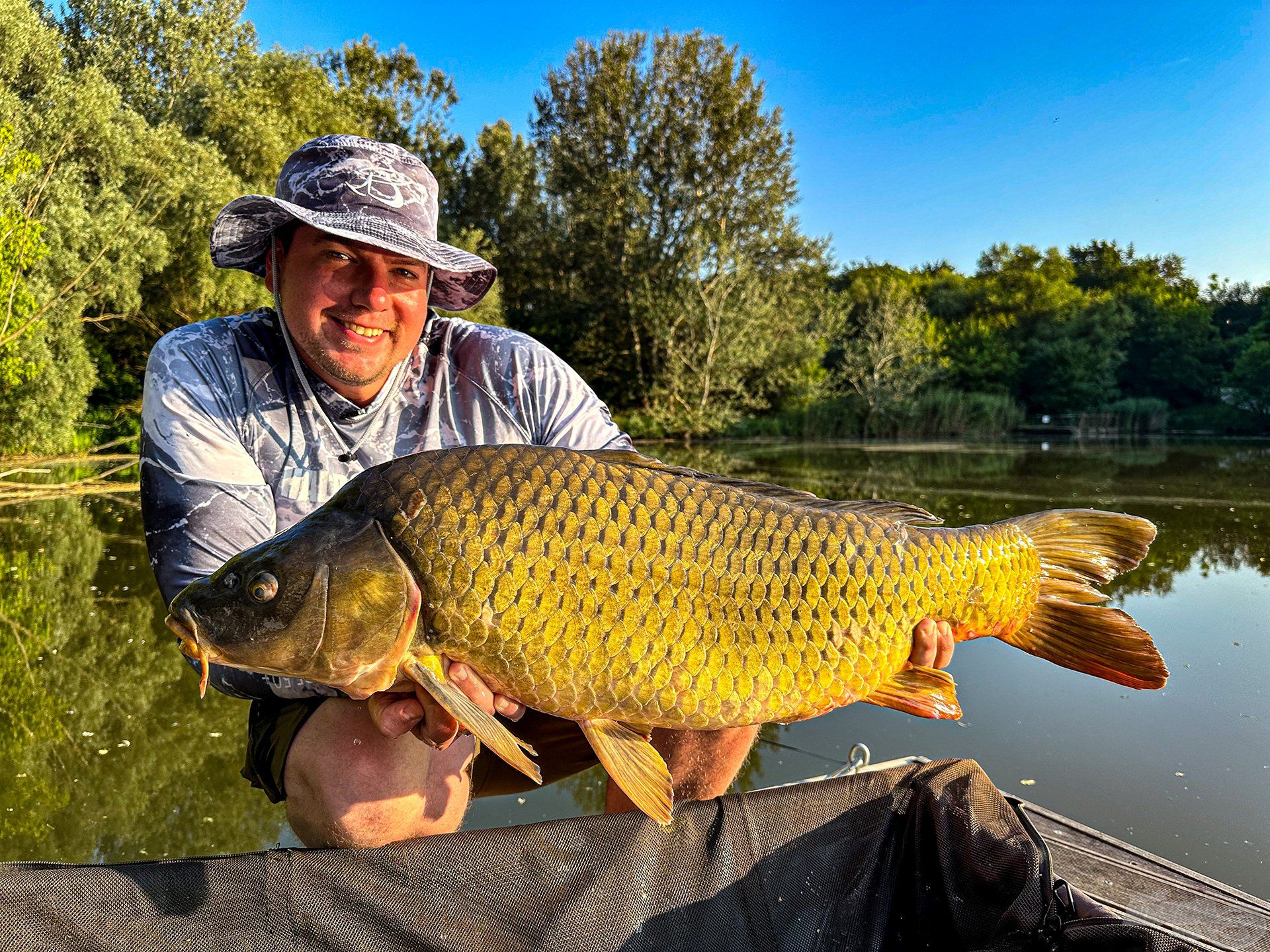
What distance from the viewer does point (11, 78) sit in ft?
34.0

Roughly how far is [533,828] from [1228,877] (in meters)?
1.51

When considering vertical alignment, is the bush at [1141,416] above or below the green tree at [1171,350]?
below

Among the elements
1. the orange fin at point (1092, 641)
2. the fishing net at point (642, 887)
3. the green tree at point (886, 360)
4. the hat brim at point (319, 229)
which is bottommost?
the fishing net at point (642, 887)

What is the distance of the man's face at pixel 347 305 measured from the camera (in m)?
1.78

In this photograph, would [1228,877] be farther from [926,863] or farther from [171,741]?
[171,741]


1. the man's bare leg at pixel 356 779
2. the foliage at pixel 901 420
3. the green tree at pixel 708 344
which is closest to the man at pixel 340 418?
the man's bare leg at pixel 356 779

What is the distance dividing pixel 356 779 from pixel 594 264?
20237 mm

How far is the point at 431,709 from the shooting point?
1337 millimetres

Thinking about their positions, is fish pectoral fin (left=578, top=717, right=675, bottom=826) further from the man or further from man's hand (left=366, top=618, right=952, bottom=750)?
the man

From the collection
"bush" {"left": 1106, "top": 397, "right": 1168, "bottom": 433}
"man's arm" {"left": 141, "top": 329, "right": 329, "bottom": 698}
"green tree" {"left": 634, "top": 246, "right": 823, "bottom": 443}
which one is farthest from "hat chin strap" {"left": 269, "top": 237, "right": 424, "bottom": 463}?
"bush" {"left": 1106, "top": 397, "right": 1168, "bottom": 433}

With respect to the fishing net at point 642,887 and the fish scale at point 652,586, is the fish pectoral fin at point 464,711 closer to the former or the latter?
the fish scale at point 652,586

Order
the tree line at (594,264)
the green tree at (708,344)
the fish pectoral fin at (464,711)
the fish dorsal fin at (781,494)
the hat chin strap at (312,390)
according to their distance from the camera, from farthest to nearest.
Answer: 1. the green tree at (708,344)
2. the tree line at (594,264)
3. the hat chin strap at (312,390)
4. the fish dorsal fin at (781,494)
5. the fish pectoral fin at (464,711)

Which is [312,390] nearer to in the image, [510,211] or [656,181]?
[656,181]

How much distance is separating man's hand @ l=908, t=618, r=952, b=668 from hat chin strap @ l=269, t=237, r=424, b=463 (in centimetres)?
111
